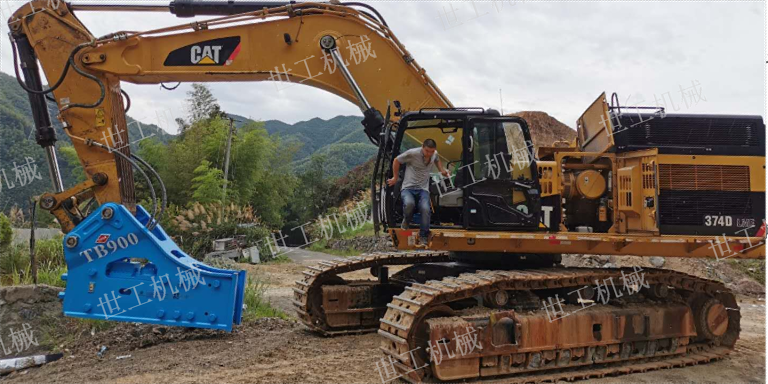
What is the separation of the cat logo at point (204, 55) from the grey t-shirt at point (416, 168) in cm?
238

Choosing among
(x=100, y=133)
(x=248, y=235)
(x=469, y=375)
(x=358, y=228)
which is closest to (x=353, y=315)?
(x=469, y=375)

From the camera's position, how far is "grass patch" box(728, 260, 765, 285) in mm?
11000

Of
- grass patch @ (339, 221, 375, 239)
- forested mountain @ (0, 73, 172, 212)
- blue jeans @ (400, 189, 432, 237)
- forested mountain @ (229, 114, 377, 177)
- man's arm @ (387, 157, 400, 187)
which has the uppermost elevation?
forested mountain @ (229, 114, 377, 177)

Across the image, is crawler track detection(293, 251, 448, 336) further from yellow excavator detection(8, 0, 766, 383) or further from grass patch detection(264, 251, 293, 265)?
grass patch detection(264, 251, 293, 265)

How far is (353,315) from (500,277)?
2419mm

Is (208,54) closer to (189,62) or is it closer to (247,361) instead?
(189,62)

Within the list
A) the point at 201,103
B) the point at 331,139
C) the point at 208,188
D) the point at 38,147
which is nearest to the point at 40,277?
the point at 208,188

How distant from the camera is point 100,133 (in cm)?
619

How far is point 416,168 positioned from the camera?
572cm

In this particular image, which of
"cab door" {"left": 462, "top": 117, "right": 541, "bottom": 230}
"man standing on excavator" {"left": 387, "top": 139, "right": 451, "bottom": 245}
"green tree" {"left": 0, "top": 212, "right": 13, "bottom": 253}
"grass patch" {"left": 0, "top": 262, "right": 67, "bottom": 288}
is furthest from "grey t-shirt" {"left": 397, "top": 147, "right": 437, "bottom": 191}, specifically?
"green tree" {"left": 0, "top": 212, "right": 13, "bottom": 253}

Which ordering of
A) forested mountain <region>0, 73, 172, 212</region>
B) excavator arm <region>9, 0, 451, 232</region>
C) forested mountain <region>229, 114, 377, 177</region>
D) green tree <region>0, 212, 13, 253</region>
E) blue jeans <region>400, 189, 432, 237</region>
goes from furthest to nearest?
forested mountain <region>229, 114, 377, 177</region> < forested mountain <region>0, 73, 172, 212</region> < green tree <region>0, 212, 13, 253</region> < excavator arm <region>9, 0, 451, 232</region> < blue jeans <region>400, 189, 432, 237</region>

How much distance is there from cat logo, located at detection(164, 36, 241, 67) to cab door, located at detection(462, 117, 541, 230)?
8.97 ft

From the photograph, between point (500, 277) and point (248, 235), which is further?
point (248, 235)

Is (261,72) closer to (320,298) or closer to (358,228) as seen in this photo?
(320,298)
